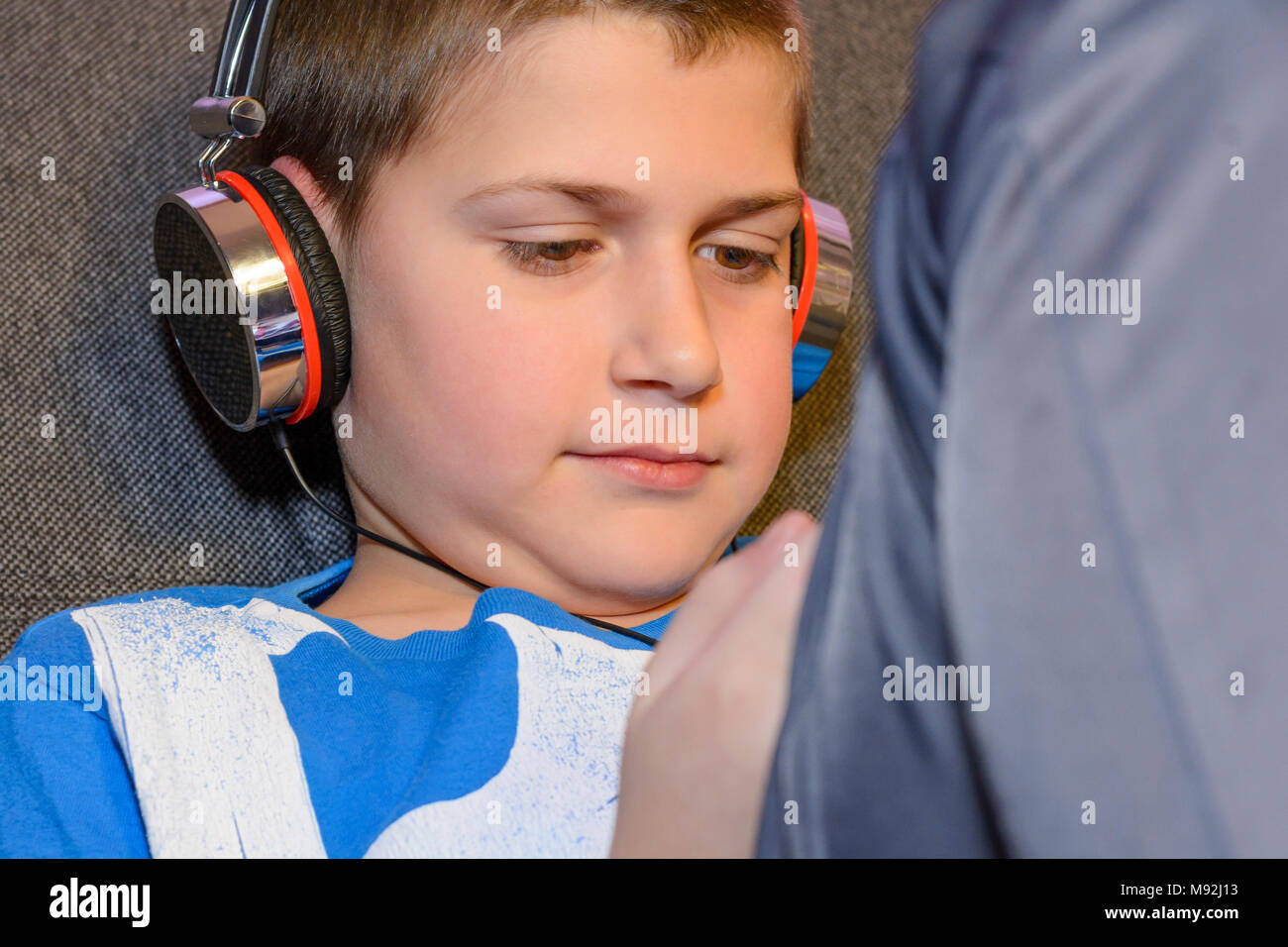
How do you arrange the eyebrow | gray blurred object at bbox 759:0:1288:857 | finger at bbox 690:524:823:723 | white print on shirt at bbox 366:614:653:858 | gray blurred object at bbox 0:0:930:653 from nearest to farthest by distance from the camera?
gray blurred object at bbox 759:0:1288:857
finger at bbox 690:524:823:723
white print on shirt at bbox 366:614:653:858
the eyebrow
gray blurred object at bbox 0:0:930:653

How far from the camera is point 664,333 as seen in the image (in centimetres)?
72

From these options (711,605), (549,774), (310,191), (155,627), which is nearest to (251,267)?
(310,191)

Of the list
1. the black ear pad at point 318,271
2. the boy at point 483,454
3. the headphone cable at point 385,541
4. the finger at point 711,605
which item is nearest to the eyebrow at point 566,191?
the boy at point 483,454

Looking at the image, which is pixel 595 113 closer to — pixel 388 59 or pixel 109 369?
pixel 388 59

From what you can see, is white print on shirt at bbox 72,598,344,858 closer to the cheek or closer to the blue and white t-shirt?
the blue and white t-shirt

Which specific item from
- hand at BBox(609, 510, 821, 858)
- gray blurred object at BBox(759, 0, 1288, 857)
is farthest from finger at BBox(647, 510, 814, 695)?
gray blurred object at BBox(759, 0, 1288, 857)

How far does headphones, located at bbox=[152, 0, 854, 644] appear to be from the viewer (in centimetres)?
78

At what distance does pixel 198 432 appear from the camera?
914 mm

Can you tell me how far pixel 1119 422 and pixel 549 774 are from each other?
18.3 inches

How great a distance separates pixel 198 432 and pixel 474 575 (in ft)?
0.83

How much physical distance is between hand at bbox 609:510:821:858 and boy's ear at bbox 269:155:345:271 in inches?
19.3
